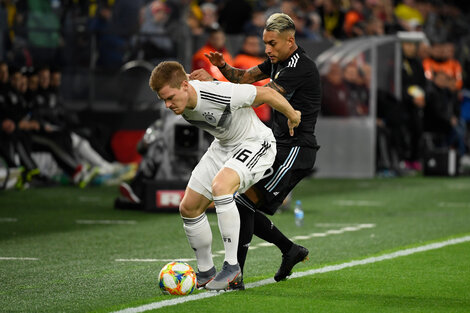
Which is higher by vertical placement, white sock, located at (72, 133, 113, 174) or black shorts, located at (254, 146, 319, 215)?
black shorts, located at (254, 146, 319, 215)

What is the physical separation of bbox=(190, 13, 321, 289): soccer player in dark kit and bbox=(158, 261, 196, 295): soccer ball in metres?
0.58

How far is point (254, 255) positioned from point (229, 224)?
223 centimetres

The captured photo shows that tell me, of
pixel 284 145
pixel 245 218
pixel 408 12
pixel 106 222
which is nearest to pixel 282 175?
pixel 284 145

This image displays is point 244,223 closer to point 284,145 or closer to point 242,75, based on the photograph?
point 284,145

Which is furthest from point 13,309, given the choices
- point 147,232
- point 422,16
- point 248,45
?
point 422,16

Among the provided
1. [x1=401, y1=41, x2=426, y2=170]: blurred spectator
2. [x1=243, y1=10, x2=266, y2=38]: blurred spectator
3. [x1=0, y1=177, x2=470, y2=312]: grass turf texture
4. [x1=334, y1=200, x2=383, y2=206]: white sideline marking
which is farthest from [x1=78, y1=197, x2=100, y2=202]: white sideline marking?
[x1=401, y1=41, x2=426, y2=170]: blurred spectator

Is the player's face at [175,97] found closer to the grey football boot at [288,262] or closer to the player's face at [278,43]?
the player's face at [278,43]

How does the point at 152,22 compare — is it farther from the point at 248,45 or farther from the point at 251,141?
the point at 251,141

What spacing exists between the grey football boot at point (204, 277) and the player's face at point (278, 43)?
5.32 feet

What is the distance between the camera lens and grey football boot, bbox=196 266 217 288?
749 cm

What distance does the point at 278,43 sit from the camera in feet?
25.6

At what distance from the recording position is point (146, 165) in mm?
14273

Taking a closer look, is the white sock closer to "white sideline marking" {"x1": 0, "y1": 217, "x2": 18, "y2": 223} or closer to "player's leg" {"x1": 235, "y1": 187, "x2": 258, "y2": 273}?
"white sideline marking" {"x1": 0, "y1": 217, "x2": 18, "y2": 223}

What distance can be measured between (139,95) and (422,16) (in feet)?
42.5
